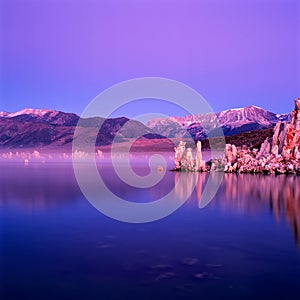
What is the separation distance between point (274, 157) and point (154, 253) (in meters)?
58.6

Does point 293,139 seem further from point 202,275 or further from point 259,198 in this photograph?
point 202,275

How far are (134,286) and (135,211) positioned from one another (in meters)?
19.1

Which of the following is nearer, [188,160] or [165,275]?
[165,275]

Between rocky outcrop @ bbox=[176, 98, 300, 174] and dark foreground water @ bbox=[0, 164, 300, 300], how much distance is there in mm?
34645

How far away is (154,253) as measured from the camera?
19.8m

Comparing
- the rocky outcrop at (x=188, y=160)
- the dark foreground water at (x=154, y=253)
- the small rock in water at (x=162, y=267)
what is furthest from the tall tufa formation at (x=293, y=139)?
the small rock in water at (x=162, y=267)

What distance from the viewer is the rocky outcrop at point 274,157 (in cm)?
6919

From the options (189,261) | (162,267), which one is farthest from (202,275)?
(189,261)

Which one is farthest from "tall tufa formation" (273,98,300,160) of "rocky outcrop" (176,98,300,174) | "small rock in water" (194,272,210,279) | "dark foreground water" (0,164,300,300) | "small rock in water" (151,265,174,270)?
"small rock in water" (194,272,210,279)

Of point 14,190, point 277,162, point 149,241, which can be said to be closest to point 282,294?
point 149,241

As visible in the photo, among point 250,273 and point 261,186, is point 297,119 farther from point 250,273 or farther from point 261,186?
point 250,273

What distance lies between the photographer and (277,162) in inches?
2808

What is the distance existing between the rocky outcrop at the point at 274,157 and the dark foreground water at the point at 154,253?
114 feet

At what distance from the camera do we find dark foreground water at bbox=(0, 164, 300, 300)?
14.6 metres
